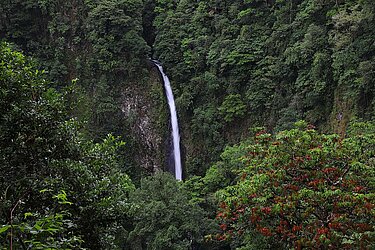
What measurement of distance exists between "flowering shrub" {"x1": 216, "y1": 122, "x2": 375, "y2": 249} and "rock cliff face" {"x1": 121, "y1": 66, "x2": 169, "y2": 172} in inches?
498

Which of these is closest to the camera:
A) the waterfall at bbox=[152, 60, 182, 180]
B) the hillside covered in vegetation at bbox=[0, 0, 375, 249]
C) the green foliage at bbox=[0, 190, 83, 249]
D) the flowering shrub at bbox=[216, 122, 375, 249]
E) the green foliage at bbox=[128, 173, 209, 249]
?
the green foliage at bbox=[0, 190, 83, 249]

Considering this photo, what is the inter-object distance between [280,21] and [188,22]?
216 inches

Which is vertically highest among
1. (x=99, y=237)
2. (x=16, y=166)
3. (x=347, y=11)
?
(x=347, y=11)

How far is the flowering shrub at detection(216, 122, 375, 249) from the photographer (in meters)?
6.11

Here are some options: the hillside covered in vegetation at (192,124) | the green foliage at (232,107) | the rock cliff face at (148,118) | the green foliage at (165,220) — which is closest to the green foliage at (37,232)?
the hillside covered in vegetation at (192,124)

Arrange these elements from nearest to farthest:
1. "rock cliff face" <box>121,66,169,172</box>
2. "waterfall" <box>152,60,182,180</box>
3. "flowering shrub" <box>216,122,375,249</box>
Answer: "flowering shrub" <box>216,122,375,249</box> < "waterfall" <box>152,60,182,180</box> < "rock cliff face" <box>121,66,169,172</box>

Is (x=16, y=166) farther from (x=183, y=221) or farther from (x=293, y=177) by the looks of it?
(x=183, y=221)

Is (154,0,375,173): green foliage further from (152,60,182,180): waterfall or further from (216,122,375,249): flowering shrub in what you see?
(216,122,375,249): flowering shrub

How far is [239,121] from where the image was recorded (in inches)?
689

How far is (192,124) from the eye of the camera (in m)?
18.9

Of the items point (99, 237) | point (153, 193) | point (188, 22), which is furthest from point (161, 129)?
point (99, 237)

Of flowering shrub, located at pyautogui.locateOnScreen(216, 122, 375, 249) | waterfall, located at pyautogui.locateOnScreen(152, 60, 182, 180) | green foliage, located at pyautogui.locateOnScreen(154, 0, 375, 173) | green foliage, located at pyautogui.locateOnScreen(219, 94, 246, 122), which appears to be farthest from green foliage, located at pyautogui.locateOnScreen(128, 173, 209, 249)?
waterfall, located at pyautogui.locateOnScreen(152, 60, 182, 180)

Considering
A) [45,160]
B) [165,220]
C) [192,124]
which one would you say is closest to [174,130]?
[192,124]

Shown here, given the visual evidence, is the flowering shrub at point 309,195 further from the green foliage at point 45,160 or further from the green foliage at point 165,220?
the green foliage at point 165,220
